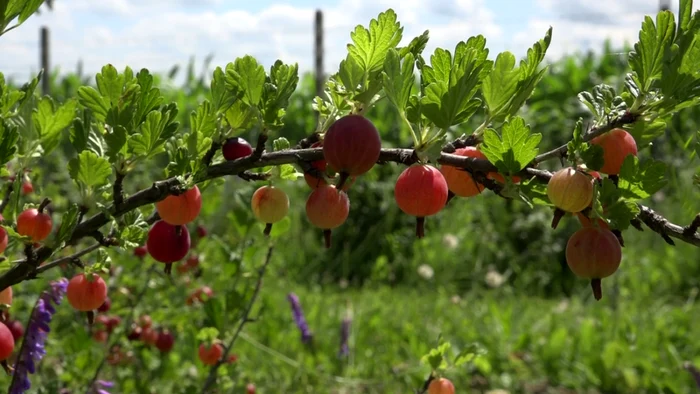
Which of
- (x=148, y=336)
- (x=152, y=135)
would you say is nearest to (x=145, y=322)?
(x=148, y=336)

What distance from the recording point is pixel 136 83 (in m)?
1.02

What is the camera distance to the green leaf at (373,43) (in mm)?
951

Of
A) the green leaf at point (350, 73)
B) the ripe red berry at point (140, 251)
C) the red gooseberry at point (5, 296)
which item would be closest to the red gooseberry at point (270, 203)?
the green leaf at point (350, 73)

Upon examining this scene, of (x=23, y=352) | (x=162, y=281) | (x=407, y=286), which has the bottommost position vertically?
(x=407, y=286)

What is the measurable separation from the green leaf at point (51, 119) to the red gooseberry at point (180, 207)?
0.66ft

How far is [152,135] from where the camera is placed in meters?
0.99

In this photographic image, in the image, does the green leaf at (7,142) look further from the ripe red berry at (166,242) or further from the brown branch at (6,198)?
the brown branch at (6,198)

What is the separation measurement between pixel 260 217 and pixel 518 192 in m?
0.38

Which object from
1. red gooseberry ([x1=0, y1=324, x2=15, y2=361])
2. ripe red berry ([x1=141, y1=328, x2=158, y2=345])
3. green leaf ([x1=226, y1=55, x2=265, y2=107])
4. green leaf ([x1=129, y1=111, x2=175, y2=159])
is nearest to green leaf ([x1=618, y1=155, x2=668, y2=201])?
green leaf ([x1=226, y1=55, x2=265, y2=107])

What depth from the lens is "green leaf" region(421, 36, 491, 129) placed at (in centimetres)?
89

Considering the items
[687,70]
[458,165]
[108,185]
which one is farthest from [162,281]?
[687,70]

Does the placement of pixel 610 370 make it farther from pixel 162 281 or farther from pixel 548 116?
pixel 548 116

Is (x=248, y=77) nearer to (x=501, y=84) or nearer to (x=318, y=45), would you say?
(x=501, y=84)

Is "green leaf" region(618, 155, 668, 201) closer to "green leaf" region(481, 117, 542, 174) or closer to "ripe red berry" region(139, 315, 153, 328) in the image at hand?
"green leaf" region(481, 117, 542, 174)
